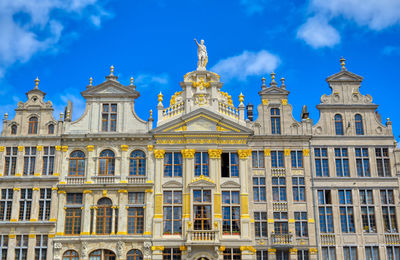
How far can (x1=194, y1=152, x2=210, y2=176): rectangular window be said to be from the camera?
37594 mm

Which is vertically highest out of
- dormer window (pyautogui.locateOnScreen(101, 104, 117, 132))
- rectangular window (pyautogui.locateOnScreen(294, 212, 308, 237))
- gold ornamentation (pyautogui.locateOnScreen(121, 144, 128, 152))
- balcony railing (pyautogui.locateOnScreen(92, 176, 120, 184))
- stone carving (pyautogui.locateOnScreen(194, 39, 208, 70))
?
stone carving (pyautogui.locateOnScreen(194, 39, 208, 70))

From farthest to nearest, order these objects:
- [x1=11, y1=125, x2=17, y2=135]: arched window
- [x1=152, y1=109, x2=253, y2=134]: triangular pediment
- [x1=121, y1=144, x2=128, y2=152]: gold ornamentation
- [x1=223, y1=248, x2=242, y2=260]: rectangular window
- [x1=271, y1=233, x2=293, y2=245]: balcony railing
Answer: [x1=11, y1=125, x2=17, y2=135]: arched window
[x1=152, y1=109, x2=253, y2=134]: triangular pediment
[x1=121, y1=144, x2=128, y2=152]: gold ornamentation
[x1=271, y1=233, x2=293, y2=245]: balcony railing
[x1=223, y1=248, x2=242, y2=260]: rectangular window

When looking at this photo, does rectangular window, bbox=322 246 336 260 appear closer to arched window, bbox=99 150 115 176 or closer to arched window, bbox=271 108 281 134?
arched window, bbox=271 108 281 134

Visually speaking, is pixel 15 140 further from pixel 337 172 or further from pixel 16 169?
pixel 337 172

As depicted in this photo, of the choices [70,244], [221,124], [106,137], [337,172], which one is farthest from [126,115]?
[337,172]

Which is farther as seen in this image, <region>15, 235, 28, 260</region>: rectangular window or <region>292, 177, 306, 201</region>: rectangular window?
<region>292, 177, 306, 201</region>: rectangular window

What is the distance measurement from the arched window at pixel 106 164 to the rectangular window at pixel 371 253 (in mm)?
20040

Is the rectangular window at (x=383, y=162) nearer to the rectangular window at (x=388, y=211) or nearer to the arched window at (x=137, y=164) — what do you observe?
the rectangular window at (x=388, y=211)

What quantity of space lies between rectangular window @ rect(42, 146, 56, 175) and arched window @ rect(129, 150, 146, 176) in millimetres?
6072

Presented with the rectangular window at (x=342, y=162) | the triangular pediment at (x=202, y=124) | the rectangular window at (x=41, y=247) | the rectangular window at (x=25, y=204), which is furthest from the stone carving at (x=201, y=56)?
the rectangular window at (x=41, y=247)

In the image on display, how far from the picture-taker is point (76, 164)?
3812cm

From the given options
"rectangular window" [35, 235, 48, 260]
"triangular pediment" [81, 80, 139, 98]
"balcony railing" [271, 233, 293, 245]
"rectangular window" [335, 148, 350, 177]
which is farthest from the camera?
"triangular pediment" [81, 80, 139, 98]

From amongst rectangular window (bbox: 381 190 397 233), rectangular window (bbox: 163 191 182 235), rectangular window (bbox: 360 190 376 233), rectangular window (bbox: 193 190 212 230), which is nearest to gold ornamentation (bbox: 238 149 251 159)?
rectangular window (bbox: 193 190 212 230)

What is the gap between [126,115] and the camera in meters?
39.2
